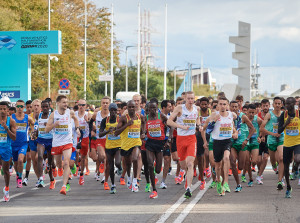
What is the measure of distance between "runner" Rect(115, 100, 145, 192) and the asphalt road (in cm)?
70

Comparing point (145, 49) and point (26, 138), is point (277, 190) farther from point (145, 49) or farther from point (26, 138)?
point (145, 49)

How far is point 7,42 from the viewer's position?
94.5ft

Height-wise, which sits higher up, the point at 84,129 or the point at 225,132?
the point at 225,132

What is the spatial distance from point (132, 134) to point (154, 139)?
0.49 metres

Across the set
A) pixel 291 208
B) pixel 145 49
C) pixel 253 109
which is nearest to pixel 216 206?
pixel 291 208

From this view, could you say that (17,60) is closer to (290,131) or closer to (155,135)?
(155,135)

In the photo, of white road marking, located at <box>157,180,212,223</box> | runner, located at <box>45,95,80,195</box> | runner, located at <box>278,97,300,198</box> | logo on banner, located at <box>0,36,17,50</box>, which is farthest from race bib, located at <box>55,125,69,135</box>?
logo on banner, located at <box>0,36,17,50</box>

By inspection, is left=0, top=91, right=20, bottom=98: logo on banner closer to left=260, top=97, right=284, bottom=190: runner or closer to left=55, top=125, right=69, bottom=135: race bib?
left=55, top=125, right=69, bottom=135: race bib

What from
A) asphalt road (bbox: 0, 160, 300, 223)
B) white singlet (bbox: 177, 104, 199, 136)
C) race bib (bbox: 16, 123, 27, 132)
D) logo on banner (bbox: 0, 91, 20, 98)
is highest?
logo on banner (bbox: 0, 91, 20, 98)

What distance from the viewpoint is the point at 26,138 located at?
16734 mm

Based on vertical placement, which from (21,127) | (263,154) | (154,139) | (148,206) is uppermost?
(21,127)

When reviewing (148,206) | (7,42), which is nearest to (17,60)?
(7,42)

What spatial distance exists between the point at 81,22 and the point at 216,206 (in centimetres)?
5434

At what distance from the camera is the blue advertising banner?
27.9 m
